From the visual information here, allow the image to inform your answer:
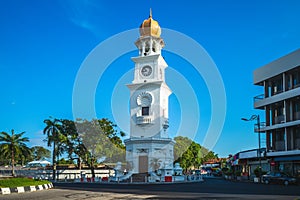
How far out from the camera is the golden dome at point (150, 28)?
54.2 m

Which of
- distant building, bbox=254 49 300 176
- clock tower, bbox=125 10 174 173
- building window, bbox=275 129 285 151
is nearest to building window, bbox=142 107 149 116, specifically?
clock tower, bbox=125 10 174 173

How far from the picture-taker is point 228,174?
58.0 meters

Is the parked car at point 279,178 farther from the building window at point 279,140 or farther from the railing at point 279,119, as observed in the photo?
the railing at point 279,119

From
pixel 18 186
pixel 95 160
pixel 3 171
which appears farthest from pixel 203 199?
pixel 3 171

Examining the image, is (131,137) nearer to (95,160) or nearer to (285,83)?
(95,160)

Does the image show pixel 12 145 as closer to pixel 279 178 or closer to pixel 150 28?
pixel 150 28

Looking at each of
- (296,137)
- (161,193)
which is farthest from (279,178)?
(161,193)

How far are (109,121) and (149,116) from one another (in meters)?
7.94

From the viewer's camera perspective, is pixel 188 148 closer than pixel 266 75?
No

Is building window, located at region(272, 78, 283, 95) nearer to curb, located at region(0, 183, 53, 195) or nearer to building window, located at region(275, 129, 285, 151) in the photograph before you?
building window, located at region(275, 129, 285, 151)

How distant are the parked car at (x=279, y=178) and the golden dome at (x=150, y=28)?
26.5m

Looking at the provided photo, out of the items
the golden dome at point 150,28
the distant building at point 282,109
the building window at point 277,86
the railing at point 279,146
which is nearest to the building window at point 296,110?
the distant building at point 282,109

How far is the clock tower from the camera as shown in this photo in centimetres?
4806

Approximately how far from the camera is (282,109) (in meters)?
42.3
